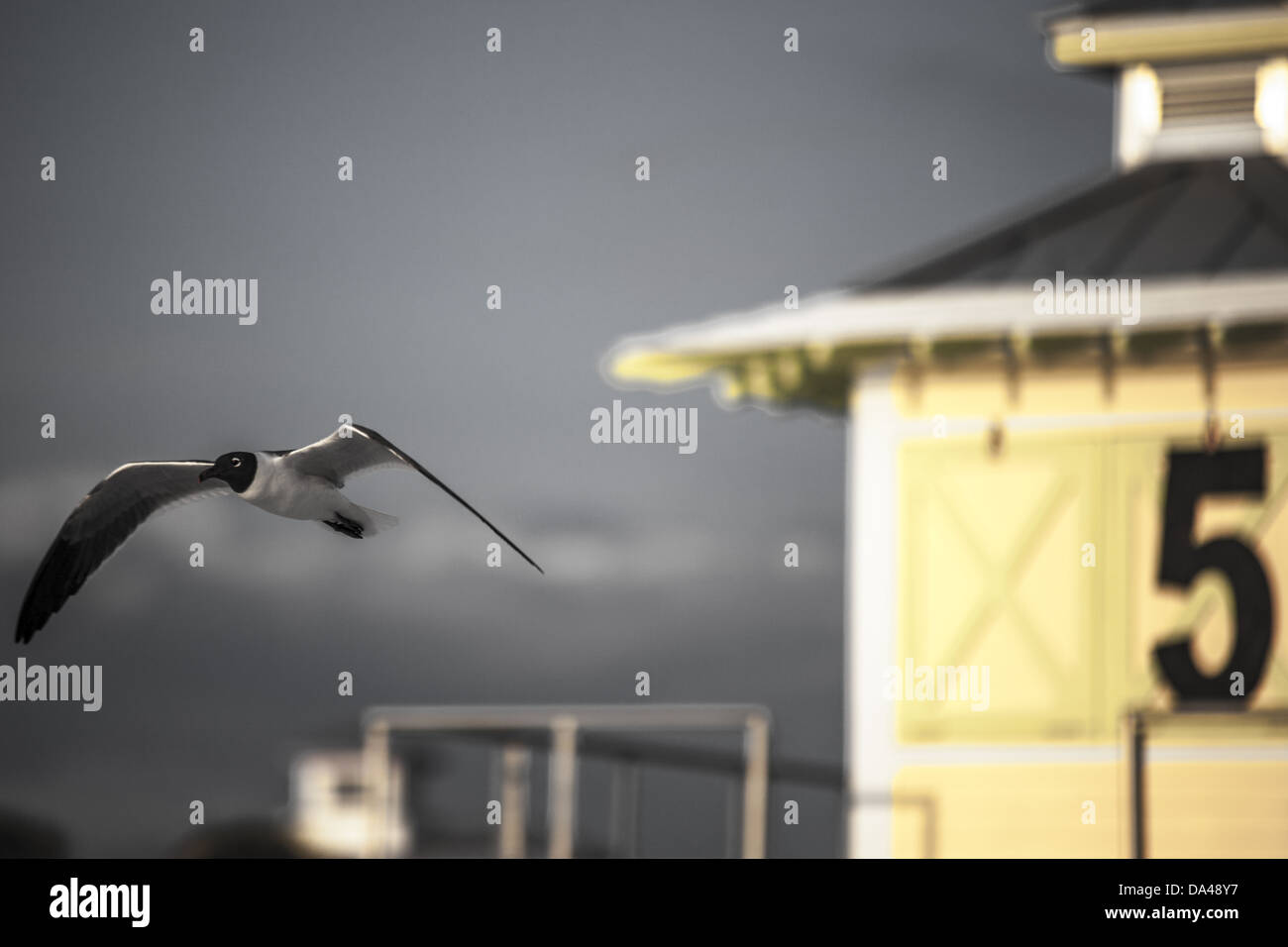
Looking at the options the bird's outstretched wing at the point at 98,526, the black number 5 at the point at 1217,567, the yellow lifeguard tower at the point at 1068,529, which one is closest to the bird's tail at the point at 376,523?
the bird's outstretched wing at the point at 98,526

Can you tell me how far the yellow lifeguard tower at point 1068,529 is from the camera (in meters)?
10.6

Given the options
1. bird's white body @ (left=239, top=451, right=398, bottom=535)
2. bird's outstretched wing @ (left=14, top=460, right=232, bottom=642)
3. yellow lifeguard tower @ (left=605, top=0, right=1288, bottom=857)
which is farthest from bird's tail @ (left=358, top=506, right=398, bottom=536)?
yellow lifeguard tower @ (left=605, top=0, right=1288, bottom=857)

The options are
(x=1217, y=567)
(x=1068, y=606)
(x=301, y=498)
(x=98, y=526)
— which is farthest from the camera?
(x=1068, y=606)

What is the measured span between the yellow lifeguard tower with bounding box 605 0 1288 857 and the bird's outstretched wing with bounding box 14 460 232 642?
12.0 feet

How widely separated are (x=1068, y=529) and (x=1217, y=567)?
90 cm

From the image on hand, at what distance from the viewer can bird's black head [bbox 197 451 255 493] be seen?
8.96 meters

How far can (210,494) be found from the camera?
9.70 metres

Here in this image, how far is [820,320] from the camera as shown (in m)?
11.6

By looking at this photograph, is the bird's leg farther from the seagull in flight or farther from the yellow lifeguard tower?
the yellow lifeguard tower

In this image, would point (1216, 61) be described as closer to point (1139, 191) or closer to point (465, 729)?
point (1139, 191)

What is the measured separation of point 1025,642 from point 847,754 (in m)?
1.32

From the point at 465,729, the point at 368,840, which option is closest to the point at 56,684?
the point at 368,840

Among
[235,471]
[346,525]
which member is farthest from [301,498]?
[235,471]

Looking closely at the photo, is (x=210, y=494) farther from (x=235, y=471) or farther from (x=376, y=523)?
(x=376, y=523)
